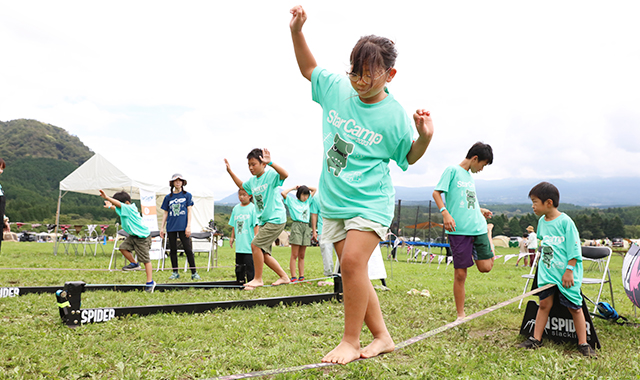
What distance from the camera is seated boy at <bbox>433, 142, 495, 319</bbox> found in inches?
173

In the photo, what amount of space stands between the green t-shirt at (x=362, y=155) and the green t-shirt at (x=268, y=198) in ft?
12.6

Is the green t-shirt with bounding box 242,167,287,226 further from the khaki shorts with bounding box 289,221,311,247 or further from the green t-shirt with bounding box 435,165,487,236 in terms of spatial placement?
the green t-shirt with bounding box 435,165,487,236

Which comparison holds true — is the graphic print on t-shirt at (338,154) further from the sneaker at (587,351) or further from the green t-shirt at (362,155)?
the sneaker at (587,351)

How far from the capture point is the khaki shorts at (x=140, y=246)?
21.3ft

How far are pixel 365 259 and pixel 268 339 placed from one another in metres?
1.60

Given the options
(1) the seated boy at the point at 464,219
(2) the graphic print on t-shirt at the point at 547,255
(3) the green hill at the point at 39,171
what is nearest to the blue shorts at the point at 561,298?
(2) the graphic print on t-shirt at the point at 547,255

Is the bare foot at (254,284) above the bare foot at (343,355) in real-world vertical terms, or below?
below

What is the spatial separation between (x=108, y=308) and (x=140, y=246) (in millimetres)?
2840

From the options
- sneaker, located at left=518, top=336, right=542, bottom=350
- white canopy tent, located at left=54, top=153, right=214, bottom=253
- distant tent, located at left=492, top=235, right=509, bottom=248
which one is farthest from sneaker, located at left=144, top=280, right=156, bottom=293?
distant tent, located at left=492, top=235, right=509, bottom=248

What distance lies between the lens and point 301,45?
2.66 meters

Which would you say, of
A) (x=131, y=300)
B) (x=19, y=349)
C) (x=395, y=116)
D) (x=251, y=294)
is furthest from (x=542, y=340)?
(x=131, y=300)

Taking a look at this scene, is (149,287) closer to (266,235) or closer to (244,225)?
(266,235)

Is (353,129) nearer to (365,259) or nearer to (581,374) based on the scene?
(365,259)

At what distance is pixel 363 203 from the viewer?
7.75 feet
